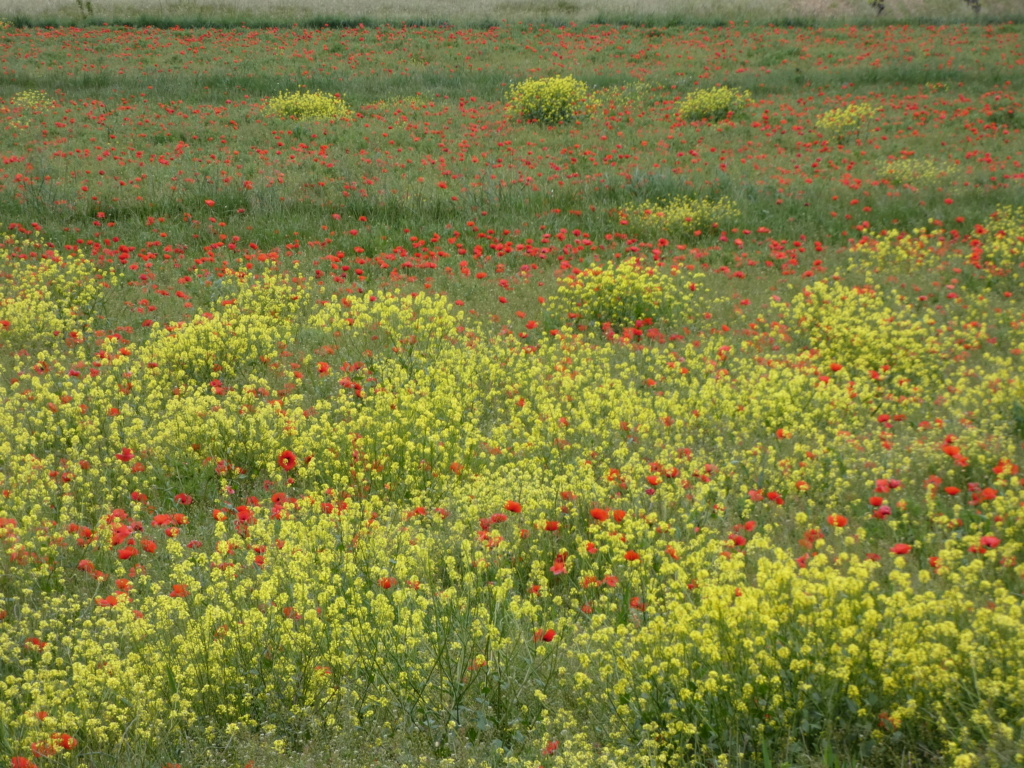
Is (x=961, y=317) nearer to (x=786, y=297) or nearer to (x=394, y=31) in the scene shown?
(x=786, y=297)

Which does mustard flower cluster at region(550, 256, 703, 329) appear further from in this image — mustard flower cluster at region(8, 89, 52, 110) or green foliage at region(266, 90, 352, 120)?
mustard flower cluster at region(8, 89, 52, 110)

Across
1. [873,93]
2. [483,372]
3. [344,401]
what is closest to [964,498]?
[483,372]

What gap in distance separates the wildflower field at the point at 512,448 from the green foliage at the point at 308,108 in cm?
137

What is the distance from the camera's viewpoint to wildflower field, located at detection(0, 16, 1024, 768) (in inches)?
113

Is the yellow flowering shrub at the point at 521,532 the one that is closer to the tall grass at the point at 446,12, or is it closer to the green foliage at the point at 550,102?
the green foliage at the point at 550,102

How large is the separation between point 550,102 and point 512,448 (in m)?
12.6

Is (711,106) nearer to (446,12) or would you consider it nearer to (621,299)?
(621,299)

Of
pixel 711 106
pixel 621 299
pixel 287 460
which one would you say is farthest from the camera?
pixel 711 106

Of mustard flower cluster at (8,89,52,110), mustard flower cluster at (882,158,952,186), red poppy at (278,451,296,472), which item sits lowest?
red poppy at (278,451,296,472)

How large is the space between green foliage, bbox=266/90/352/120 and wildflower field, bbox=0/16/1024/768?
1371mm

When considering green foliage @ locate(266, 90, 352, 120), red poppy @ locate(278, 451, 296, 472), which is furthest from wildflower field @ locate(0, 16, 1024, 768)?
green foliage @ locate(266, 90, 352, 120)

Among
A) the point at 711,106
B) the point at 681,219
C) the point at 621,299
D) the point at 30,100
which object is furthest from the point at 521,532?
the point at 30,100

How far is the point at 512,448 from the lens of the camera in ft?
17.9

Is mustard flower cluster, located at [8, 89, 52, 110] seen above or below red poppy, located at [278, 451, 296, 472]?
above
